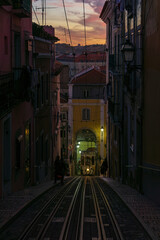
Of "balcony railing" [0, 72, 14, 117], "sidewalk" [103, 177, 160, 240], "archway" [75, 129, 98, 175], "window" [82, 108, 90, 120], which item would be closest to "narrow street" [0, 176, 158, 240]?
"sidewalk" [103, 177, 160, 240]

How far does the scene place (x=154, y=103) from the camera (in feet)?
38.0

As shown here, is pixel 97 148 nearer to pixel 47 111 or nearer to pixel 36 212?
pixel 47 111

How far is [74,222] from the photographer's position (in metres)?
9.16

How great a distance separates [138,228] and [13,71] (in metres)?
7.24

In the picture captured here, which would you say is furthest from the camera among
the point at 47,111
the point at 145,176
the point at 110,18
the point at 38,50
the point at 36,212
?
the point at 110,18

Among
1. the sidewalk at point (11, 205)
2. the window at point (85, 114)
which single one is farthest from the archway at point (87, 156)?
the sidewalk at point (11, 205)

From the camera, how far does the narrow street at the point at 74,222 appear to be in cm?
799

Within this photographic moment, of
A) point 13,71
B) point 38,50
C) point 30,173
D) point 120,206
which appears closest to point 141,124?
point 120,206

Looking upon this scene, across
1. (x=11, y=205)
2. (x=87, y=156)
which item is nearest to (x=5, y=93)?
(x=11, y=205)

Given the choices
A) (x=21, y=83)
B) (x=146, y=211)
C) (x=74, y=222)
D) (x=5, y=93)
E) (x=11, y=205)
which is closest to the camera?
(x=74, y=222)

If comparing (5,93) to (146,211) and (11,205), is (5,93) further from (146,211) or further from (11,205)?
(146,211)

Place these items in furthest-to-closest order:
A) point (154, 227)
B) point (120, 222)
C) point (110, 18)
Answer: point (110, 18) < point (120, 222) < point (154, 227)

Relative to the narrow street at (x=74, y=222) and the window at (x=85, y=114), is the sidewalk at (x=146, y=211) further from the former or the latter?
the window at (x=85, y=114)

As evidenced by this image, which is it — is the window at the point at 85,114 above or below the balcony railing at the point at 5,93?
above
